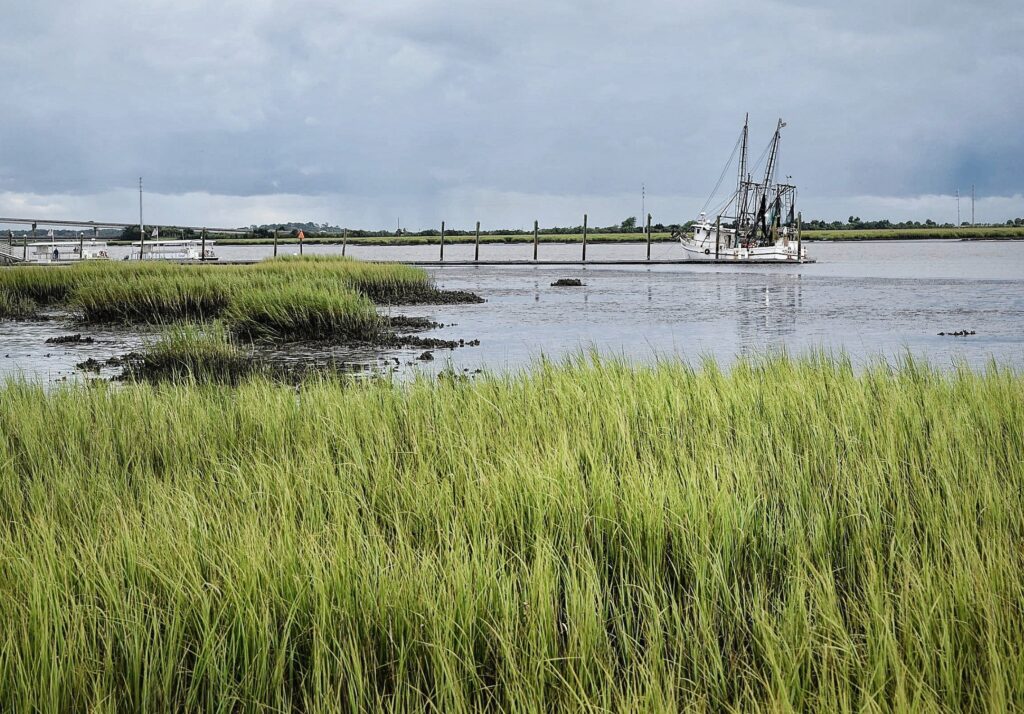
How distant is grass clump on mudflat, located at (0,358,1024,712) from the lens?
2.37 meters

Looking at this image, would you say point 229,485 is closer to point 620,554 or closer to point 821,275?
point 620,554

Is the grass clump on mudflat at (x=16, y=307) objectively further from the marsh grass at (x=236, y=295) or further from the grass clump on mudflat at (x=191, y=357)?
the grass clump on mudflat at (x=191, y=357)

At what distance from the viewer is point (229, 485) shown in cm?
417

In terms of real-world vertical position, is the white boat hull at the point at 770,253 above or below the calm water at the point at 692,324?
above

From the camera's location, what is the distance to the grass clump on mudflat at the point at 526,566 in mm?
2369

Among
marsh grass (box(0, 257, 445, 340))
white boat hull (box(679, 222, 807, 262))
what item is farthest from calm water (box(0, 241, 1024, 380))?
white boat hull (box(679, 222, 807, 262))

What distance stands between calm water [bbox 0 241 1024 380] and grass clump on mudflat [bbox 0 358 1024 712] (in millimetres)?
2964

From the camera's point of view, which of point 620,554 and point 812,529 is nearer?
point 620,554

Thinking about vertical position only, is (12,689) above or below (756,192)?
below

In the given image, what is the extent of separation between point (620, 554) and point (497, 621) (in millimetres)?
751

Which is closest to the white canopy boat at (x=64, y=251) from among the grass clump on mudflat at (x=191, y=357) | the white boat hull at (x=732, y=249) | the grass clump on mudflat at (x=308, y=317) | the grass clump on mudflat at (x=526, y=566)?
the white boat hull at (x=732, y=249)

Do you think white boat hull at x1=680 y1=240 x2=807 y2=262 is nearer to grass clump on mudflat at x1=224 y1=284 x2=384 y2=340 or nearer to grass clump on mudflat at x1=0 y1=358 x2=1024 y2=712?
grass clump on mudflat at x1=224 y1=284 x2=384 y2=340

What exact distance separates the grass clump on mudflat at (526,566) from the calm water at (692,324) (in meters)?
2.96

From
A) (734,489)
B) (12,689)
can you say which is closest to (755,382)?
(734,489)
